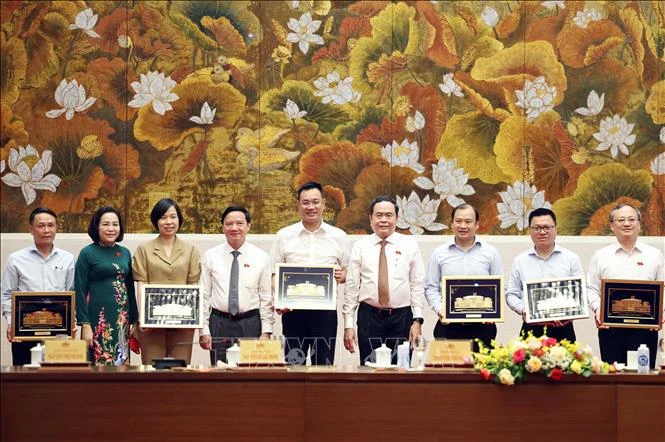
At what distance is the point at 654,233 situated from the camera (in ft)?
28.8

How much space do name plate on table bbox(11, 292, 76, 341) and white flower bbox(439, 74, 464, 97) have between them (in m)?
3.79

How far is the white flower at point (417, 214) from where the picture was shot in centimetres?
871

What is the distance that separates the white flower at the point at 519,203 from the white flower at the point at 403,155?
28.0 inches

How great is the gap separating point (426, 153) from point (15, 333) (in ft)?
12.5

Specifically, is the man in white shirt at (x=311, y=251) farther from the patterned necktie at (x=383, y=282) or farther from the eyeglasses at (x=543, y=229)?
the eyeglasses at (x=543, y=229)

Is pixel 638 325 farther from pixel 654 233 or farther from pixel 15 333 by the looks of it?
pixel 15 333

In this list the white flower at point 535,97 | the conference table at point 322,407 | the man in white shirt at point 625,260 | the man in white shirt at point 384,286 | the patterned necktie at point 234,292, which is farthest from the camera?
the white flower at point 535,97

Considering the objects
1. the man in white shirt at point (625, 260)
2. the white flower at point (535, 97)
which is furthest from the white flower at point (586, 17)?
the man in white shirt at point (625, 260)

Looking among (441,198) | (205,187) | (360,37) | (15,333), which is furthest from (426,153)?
(15,333)

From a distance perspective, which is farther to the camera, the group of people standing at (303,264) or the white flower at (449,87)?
the white flower at (449,87)

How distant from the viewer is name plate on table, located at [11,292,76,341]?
6160 mm

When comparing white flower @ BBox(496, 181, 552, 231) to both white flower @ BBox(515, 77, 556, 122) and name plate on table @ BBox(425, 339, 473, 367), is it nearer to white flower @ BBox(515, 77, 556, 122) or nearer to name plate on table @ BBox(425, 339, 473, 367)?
white flower @ BBox(515, 77, 556, 122)

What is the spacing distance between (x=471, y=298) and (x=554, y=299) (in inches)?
19.7

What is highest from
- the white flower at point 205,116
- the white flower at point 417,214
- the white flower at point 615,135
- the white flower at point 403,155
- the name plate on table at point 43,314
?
the white flower at point 205,116
